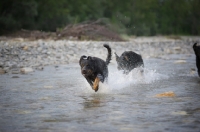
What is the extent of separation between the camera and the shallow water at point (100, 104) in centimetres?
566

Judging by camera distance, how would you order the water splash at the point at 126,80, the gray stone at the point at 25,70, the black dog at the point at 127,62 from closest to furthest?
the water splash at the point at 126,80 → the black dog at the point at 127,62 → the gray stone at the point at 25,70

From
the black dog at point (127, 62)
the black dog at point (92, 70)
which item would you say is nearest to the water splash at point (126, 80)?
the black dog at point (127, 62)

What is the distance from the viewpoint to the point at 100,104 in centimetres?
732

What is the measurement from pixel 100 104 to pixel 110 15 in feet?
178

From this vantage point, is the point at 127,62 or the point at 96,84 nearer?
the point at 96,84

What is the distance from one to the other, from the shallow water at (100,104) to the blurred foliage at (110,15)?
18.9 m

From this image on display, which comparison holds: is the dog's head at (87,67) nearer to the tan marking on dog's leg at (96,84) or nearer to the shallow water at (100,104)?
the tan marking on dog's leg at (96,84)

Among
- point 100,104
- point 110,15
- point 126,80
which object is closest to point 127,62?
point 126,80

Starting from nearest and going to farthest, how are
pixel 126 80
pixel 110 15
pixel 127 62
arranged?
pixel 126 80 < pixel 127 62 < pixel 110 15

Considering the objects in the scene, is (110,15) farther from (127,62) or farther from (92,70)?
(92,70)

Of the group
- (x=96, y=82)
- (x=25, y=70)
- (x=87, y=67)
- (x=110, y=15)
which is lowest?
(x=96, y=82)

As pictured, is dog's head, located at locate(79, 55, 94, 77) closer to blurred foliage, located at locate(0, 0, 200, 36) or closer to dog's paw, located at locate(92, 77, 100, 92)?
dog's paw, located at locate(92, 77, 100, 92)

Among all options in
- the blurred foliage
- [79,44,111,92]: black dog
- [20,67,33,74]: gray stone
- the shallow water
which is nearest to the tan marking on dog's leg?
[79,44,111,92]: black dog

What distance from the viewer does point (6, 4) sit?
34.1m
